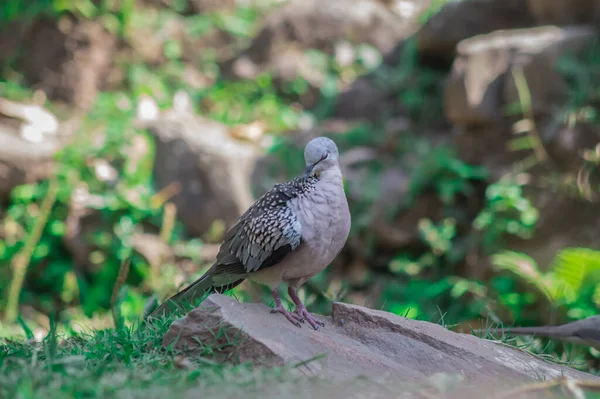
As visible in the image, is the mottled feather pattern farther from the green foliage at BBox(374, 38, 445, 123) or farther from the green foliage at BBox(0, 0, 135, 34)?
the green foliage at BBox(0, 0, 135, 34)

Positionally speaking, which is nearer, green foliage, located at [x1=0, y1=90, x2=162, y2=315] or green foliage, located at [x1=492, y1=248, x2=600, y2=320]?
green foliage, located at [x1=492, y1=248, x2=600, y2=320]

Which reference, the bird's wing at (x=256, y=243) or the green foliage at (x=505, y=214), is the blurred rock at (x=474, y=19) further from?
the bird's wing at (x=256, y=243)

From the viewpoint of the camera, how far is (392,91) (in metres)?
9.30

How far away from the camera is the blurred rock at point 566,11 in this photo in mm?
7523

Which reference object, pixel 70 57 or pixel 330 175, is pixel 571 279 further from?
pixel 70 57

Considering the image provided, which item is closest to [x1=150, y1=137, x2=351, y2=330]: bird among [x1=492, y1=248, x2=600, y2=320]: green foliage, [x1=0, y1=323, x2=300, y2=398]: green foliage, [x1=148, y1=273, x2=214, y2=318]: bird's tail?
[x1=148, y1=273, x2=214, y2=318]: bird's tail

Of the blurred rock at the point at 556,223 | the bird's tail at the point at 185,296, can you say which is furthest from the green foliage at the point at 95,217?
the blurred rock at the point at 556,223

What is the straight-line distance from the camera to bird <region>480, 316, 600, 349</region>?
421 cm

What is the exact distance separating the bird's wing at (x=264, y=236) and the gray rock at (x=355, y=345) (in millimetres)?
263

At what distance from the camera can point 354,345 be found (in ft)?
11.1

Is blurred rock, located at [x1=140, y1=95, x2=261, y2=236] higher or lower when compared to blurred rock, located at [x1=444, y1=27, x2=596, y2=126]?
lower

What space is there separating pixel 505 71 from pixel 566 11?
1.12 meters

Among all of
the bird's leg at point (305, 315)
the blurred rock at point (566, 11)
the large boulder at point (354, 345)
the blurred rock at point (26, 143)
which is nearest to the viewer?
the large boulder at point (354, 345)

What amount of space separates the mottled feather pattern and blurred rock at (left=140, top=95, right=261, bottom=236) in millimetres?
4253
